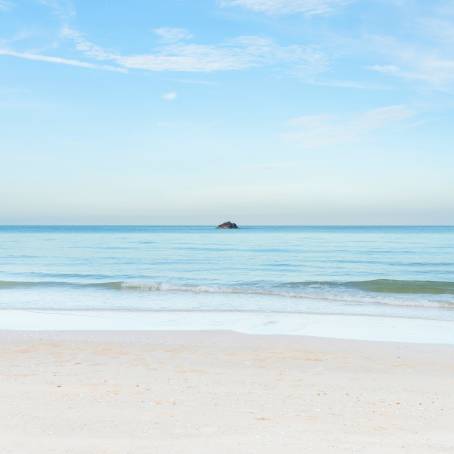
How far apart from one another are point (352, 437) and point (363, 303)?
43.3 feet

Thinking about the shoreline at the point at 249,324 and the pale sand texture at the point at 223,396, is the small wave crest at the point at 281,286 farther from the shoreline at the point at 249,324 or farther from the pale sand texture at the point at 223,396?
the pale sand texture at the point at 223,396

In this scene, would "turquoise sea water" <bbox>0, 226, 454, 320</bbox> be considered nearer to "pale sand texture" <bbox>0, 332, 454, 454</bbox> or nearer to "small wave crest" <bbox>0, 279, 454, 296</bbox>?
"small wave crest" <bbox>0, 279, 454, 296</bbox>

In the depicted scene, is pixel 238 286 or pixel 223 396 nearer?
pixel 223 396

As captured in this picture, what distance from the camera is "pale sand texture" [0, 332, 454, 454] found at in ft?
19.0

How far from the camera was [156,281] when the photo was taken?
2558 cm

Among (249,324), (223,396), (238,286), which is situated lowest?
(238,286)

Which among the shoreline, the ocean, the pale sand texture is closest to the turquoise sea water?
the ocean

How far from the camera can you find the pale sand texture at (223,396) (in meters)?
5.78

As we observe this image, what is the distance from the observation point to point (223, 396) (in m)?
7.50

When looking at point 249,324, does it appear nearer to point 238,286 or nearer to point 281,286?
point 238,286

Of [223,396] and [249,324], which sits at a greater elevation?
[223,396]

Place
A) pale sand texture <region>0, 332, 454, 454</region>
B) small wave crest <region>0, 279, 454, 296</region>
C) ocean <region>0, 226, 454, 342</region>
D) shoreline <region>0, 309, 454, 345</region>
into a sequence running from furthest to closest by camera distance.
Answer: small wave crest <region>0, 279, 454, 296</region>, ocean <region>0, 226, 454, 342</region>, shoreline <region>0, 309, 454, 345</region>, pale sand texture <region>0, 332, 454, 454</region>

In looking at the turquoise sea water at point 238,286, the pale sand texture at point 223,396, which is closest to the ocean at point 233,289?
the turquoise sea water at point 238,286

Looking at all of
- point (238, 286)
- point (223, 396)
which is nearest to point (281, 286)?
point (238, 286)
